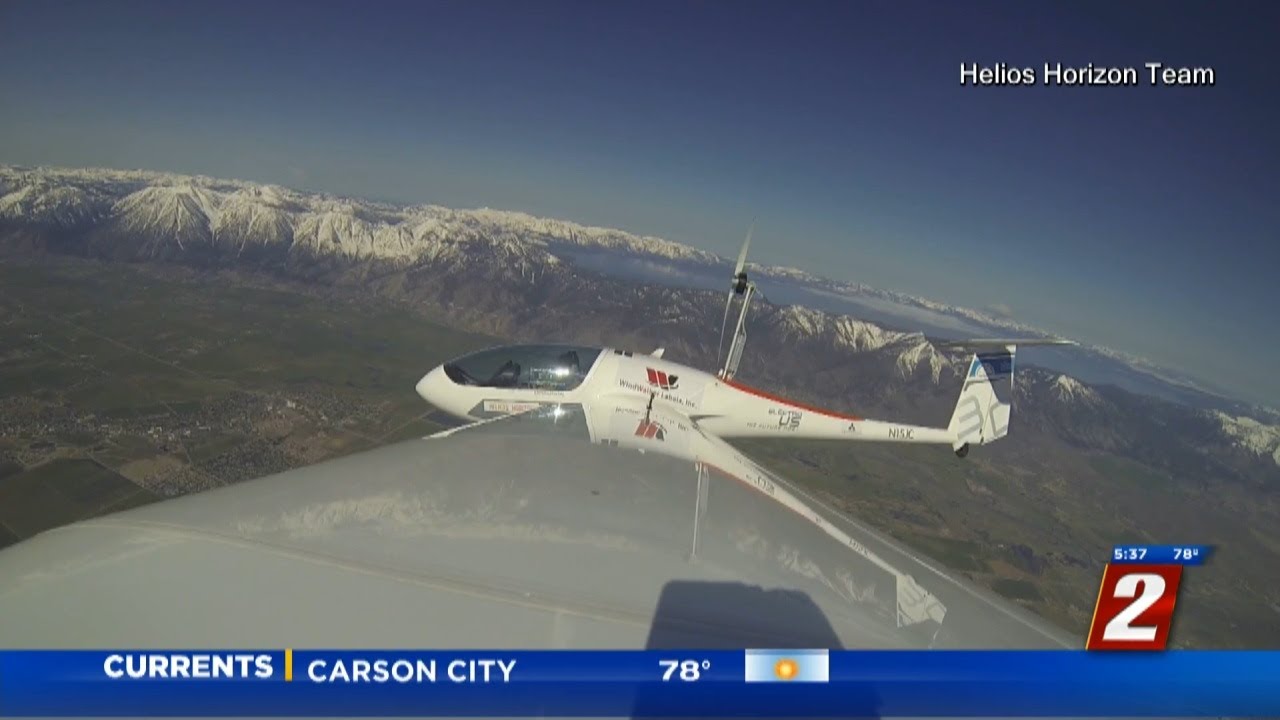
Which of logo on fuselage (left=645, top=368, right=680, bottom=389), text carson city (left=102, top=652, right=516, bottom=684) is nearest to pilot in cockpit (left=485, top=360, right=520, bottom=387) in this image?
logo on fuselage (left=645, top=368, right=680, bottom=389)

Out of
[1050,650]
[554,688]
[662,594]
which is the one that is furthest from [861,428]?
[554,688]

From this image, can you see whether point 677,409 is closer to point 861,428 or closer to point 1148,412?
point 861,428

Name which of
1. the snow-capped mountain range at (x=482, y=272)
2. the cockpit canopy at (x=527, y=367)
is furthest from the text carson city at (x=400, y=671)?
the snow-capped mountain range at (x=482, y=272)

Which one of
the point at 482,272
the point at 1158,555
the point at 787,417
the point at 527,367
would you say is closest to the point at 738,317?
the point at 787,417

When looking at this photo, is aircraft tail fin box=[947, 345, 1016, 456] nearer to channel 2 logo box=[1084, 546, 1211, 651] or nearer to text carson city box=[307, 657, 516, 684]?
channel 2 logo box=[1084, 546, 1211, 651]

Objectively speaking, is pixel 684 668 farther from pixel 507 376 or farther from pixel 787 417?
pixel 787 417
